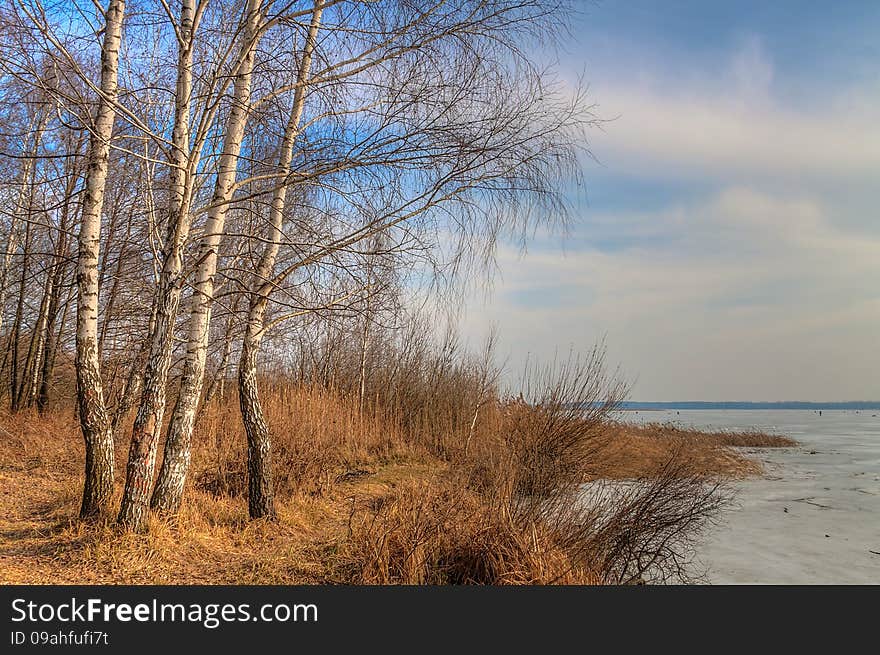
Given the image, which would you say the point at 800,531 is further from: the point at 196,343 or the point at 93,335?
the point at 93,335

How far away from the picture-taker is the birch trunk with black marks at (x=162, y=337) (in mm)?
Answer: 4785

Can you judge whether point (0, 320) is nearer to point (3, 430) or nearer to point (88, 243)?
point (3, 430)

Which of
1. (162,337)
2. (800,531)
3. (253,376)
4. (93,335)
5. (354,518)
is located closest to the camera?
(162,337)

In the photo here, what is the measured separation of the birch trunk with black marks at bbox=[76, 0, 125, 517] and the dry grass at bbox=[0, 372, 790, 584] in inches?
13.2

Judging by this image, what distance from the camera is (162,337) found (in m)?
4.84

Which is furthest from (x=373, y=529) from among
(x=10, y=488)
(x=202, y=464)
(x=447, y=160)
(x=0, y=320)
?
(x=0, y=320)

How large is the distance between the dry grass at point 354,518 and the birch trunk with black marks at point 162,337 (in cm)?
29

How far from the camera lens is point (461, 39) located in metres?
5.16

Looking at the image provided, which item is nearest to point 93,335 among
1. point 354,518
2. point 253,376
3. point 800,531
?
point 253,376

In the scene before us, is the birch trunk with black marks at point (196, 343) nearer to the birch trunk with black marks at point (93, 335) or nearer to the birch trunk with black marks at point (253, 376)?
the birch trunk with black marks at point (93, 335)

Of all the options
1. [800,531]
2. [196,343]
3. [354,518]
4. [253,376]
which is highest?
[196,343]

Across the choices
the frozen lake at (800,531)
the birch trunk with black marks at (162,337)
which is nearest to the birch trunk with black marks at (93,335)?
the birch trunk with black marks at (162,337)

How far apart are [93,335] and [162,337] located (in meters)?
0.85

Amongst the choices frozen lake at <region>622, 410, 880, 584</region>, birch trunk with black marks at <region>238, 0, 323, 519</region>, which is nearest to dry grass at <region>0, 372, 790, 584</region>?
birch trunk with black marks at <region>238, 0, 323, 519</region>
